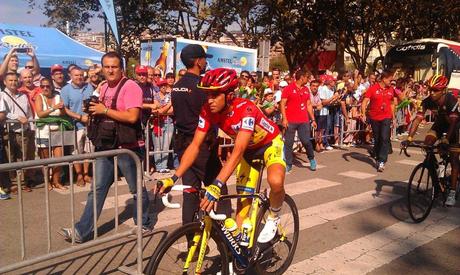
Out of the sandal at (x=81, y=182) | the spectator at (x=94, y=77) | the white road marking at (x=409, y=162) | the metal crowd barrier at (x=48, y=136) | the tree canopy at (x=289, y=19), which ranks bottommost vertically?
the white road marking at (x=409, y=162)

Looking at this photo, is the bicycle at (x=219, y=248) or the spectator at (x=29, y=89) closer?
the bicycle at (x=219, y=248)

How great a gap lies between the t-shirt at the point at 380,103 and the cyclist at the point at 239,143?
5.85 m

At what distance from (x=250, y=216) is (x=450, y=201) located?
402cm

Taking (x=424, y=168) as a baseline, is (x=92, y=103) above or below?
above

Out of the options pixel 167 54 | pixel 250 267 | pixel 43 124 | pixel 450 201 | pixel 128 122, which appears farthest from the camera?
pixel 167 54

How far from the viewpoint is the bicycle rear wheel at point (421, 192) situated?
593 centimetres

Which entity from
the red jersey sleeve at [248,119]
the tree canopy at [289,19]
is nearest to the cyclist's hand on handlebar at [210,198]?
the red jersey sleeve at [248,119]

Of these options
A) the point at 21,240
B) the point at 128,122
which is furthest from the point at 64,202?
the point at 21,240

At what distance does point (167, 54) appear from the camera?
16.7m

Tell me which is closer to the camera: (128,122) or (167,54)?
(128,122)

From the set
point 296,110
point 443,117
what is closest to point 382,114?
point 296,110

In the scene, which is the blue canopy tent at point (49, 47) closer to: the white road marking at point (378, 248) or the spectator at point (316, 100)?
the spectator at point (316, 100)

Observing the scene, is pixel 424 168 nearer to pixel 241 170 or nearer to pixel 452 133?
pixel 452 133

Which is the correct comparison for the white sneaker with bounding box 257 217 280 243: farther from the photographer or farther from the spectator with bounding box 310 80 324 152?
the spectator with bounding box 310 80 324 152
